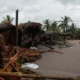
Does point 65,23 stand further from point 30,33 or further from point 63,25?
point 30,33

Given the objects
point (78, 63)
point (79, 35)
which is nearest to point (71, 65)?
point (78, 63)

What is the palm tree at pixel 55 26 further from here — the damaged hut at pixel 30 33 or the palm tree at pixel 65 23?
the damaged hut at pixel 30 33

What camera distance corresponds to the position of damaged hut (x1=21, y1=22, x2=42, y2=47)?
2111cm

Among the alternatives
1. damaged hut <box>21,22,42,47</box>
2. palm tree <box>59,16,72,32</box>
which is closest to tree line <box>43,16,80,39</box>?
palm tree <box>59,16,72,32</box>

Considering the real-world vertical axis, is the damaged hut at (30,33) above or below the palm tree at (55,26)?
below

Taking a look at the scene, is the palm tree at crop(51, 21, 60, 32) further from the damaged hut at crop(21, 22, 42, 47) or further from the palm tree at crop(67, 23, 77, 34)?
the damaged hut at crop(21, 22, 42, 47)

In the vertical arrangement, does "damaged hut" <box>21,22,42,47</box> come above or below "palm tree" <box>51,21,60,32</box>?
below

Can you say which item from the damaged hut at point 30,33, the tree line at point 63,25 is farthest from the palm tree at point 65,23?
the damaged hut at point 30,33

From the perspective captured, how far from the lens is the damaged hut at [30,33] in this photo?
69.3ft

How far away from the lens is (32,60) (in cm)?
1608

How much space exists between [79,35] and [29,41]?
1111 inches

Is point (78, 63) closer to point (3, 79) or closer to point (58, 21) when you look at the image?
point (3, 79)

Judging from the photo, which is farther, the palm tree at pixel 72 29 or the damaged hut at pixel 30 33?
the palm tree at pixel 72 29

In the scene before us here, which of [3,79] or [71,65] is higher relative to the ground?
[3,79]
